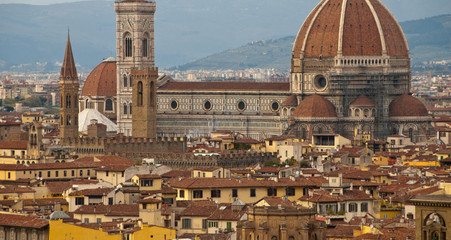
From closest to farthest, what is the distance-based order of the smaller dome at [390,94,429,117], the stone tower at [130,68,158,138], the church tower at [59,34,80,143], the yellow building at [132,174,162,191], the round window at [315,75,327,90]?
the yellow building at [132,174,162,191] → the church tower at [59,34,80,143] → the stone tower at [130,68,158,138] → the smaller dome at [390,94,429,117] → the round window at [315,75,327,90]

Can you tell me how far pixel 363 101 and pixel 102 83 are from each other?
147ft

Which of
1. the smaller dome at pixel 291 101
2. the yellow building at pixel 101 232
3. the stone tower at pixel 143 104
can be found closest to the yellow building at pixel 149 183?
the yellow building at pixel 101 232

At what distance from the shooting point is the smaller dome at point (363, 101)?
475 feet

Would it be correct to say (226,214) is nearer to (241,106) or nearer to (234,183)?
(234,183)

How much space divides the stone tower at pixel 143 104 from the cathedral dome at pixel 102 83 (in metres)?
51.4

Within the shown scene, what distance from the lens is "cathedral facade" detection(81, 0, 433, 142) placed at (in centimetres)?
14400

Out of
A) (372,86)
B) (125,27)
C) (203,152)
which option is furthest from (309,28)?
(203,152)

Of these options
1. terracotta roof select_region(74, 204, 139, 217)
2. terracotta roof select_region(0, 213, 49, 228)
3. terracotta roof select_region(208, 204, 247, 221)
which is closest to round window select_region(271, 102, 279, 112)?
terracotta roof select_region(74, 204, 139, 217)

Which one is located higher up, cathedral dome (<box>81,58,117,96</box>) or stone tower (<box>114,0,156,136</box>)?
stone tower (<box>114,0,156,136</box>)

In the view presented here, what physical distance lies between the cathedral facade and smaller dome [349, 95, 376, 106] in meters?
0.09

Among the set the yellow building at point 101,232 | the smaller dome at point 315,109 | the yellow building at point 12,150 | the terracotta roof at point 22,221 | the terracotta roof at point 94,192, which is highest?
the smaller dome at point 315,109

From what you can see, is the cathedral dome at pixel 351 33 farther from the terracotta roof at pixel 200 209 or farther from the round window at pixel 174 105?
the terracotta roof at pixel 200 209

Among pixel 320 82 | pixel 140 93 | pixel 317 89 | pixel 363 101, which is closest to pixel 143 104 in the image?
pixel 140 93

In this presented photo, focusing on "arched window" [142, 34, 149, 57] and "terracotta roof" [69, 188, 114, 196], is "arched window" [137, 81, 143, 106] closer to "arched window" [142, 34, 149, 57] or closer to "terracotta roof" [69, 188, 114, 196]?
"arched window" [142, 34, 149, 57]
